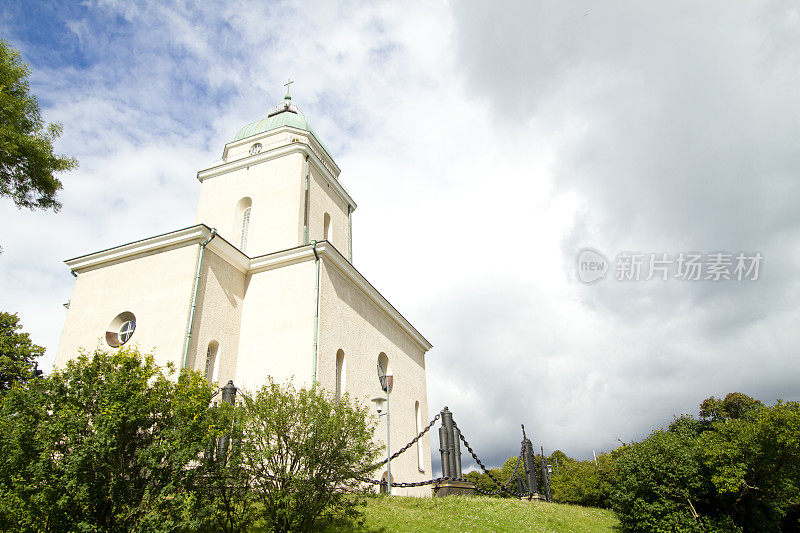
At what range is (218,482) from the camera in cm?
746

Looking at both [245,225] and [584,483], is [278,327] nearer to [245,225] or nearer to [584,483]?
[245,225]

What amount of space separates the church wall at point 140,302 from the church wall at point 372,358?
3.97 meters

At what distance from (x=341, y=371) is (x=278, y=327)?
2.44 meters

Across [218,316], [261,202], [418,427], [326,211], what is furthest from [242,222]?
[418,427]

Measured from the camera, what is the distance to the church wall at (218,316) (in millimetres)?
13742

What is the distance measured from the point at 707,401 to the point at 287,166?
33957 millimetres

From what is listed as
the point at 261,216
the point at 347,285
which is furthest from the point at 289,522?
the point at 261,216

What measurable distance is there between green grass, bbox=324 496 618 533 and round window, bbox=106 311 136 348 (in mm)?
8380

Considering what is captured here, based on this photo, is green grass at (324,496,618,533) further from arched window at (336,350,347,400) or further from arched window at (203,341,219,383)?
arched window at (203,341,219,383)

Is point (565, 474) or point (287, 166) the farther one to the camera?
point (565, 474)

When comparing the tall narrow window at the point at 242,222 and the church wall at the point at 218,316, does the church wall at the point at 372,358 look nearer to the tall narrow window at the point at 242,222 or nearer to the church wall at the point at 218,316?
the church wall at the point at 218,316

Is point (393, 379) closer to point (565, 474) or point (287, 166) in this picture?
point (287, 166)

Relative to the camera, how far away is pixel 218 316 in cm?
1472

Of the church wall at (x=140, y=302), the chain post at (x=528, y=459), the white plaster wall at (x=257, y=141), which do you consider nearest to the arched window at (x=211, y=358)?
the church wall at (x=140, y=302)
